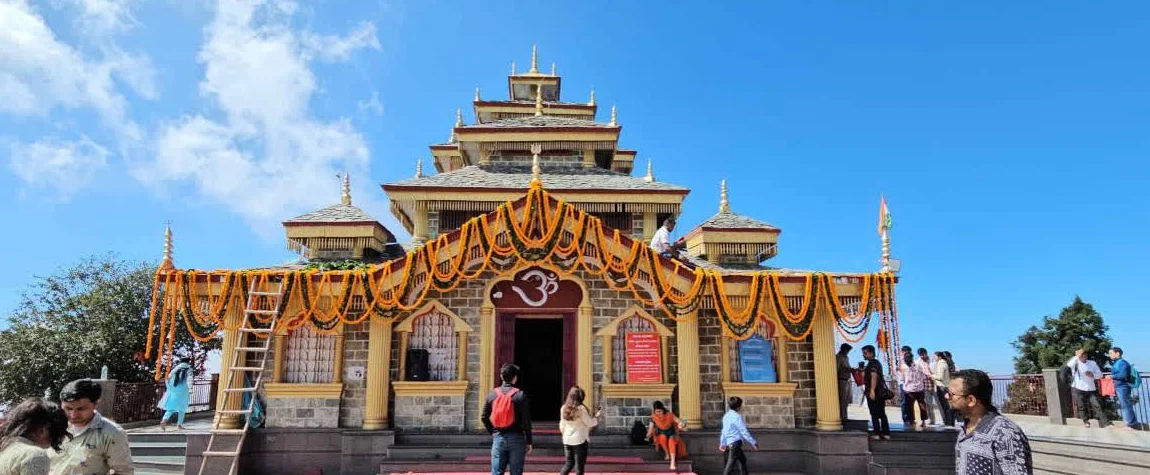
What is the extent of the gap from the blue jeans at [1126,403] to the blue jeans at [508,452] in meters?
11.6

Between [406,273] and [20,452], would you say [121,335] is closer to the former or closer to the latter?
[406,273]

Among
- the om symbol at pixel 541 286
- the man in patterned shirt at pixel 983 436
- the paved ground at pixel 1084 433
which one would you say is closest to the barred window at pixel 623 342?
the om symbol at pixel 541 286

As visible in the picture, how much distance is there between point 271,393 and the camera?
1097 cm

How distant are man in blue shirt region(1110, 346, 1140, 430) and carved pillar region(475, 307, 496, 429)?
11276mm

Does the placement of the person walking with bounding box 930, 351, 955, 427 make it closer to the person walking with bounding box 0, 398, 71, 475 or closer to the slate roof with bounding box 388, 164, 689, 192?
the slate roof with bounding box 388, 164, 689, 192

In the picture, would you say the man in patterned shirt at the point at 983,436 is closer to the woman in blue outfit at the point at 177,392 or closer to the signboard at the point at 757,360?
the signboard at the point at 757,360

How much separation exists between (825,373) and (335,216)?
9717mm

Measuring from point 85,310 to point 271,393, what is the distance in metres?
17.0

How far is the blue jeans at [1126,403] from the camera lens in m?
12.0

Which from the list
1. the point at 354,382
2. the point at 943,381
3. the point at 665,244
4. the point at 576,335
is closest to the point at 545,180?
the point at 665,244

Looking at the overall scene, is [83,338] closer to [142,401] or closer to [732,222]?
[142,401]

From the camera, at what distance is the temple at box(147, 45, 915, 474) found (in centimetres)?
1073

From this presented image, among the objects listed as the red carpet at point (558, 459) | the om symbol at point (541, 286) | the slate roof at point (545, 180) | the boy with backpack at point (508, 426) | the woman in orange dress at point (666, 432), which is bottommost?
the red carpet at point (558, 459)

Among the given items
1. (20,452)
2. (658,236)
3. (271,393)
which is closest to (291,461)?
(271,393)
